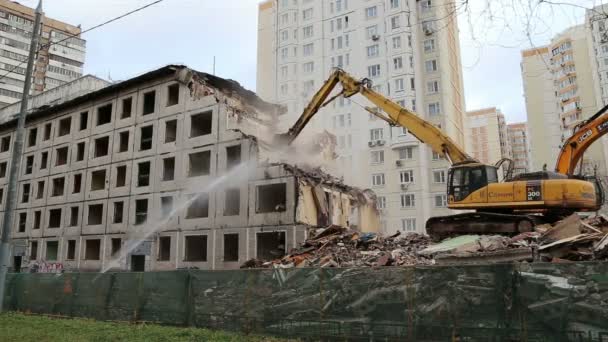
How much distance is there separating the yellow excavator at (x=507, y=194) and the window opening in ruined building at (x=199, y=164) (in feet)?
50.6

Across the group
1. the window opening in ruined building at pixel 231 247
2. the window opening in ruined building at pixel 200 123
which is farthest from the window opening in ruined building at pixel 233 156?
the window opening in ruined building at pixel 231 247

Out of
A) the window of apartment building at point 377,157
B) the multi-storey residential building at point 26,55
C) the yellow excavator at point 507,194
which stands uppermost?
the multi-storey residential building at point 26,55

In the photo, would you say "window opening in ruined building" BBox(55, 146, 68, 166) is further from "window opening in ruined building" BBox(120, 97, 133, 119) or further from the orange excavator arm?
the orange excavator arm

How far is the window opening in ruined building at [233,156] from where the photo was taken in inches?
1055

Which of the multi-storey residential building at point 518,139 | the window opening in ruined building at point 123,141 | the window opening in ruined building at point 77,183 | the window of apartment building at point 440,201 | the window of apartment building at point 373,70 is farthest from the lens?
the multi-storey residential building at point 518,139

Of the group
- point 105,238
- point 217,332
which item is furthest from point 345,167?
point 217,332

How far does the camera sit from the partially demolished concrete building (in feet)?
82.9

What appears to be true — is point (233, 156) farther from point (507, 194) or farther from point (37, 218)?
point (37, 218)

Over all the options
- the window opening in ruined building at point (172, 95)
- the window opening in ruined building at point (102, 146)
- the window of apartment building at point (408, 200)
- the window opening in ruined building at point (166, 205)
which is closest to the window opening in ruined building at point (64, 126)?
the window opening in ruined building at point (102, 146)

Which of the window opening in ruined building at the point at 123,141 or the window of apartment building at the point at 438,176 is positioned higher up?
the window opening in ruined building at the point at 123,141

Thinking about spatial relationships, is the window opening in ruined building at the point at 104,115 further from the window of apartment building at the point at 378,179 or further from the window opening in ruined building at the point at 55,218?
the window of apartment building at the point at 378,179

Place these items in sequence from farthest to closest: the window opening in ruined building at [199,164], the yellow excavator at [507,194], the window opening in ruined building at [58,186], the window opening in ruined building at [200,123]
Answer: the window opening in ruined building at [58,186]
the window opening in ruined building at [200,123]
the window opening in ruined building at [199,164]
the yellow excavator at [507,194]

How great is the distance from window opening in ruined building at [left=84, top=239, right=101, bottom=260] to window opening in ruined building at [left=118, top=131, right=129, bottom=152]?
6.76 meters

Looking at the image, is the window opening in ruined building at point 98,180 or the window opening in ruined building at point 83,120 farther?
the window opening in ruined building at point 83,120
